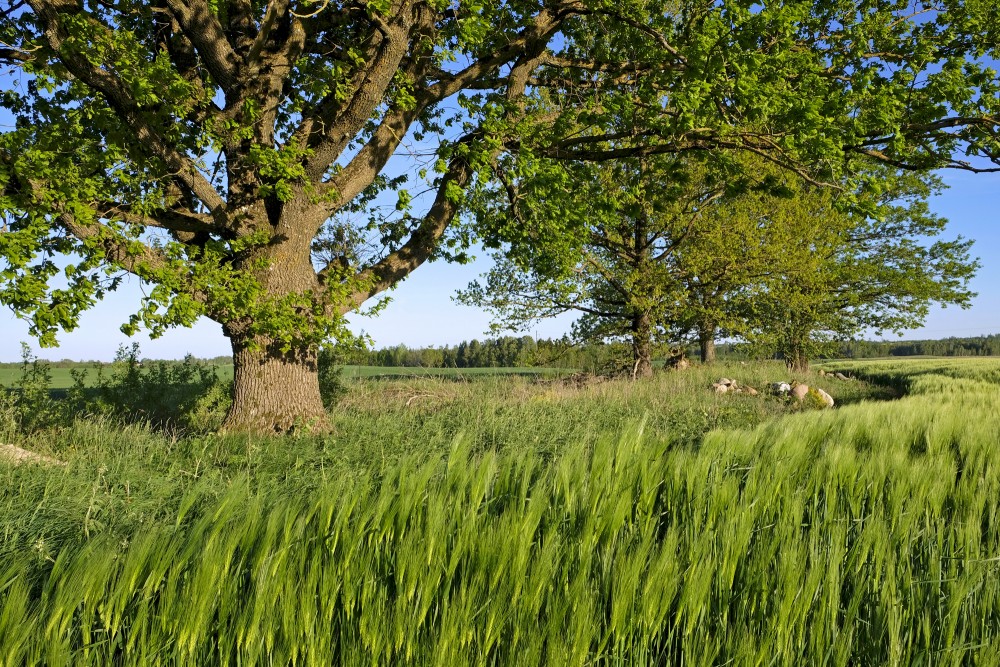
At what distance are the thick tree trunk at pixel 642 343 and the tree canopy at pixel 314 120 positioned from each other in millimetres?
8861

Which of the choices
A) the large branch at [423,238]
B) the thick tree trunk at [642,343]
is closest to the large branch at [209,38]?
the large branch at [423,238]

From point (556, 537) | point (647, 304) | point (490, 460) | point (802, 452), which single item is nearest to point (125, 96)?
point (490, 460)

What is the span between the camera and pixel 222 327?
8195 mm

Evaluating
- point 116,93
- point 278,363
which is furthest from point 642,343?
point 116,93

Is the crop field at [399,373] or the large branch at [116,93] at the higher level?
the large branch at [116,93]

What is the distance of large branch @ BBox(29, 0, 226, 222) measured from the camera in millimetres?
6754

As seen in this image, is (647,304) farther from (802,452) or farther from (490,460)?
(490,460)

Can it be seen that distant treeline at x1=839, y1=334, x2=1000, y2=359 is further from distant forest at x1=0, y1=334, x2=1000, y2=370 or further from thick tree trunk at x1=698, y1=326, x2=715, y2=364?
thick tree trunk at x1=698, y1=326, x2=715, y2=364

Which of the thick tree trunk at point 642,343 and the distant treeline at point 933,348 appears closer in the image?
the thick tree trunk at point 642,343

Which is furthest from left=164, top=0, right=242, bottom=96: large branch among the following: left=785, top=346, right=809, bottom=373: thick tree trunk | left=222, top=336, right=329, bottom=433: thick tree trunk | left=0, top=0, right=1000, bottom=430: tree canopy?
left=785, top=346, right=809, bottom=373: thick tree trunk

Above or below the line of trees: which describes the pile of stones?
below

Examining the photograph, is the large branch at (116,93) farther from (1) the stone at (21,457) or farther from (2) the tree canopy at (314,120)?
(1) the stone at (21,457)

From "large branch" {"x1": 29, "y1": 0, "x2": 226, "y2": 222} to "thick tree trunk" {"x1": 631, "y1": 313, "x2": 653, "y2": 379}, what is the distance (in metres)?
13.4

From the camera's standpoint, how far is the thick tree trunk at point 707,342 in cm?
2191
